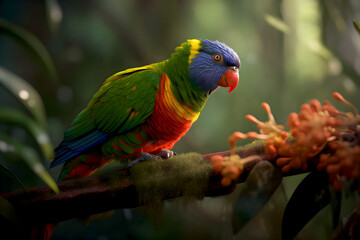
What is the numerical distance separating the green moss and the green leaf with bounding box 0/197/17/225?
1.23ft

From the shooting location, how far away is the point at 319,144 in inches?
31.0

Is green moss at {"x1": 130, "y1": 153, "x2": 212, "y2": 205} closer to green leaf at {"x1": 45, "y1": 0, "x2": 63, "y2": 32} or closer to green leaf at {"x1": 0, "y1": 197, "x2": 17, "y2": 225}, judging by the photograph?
green leaf at {"x1": 0, "y1": 197, "x2": 17, "y2": 225}

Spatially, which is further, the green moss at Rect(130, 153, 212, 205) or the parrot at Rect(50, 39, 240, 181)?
the parrot at Rect(50, 39, 240, 181)

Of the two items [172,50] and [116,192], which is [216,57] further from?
[172,50]

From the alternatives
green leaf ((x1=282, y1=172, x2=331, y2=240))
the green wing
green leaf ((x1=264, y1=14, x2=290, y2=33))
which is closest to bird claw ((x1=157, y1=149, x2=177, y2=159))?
the green wing

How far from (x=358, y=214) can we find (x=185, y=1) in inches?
83.5

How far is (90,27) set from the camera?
247cm

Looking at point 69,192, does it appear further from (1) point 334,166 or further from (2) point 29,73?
(2) point 29,73

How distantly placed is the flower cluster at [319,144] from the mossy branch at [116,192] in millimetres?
156

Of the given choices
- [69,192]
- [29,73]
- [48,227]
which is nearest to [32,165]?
[69,192]

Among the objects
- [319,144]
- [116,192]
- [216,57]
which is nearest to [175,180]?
[116,192]

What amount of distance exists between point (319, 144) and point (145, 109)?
71cm

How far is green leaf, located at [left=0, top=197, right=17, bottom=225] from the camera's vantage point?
0.93 m

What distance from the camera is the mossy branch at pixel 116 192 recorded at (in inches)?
40.6
